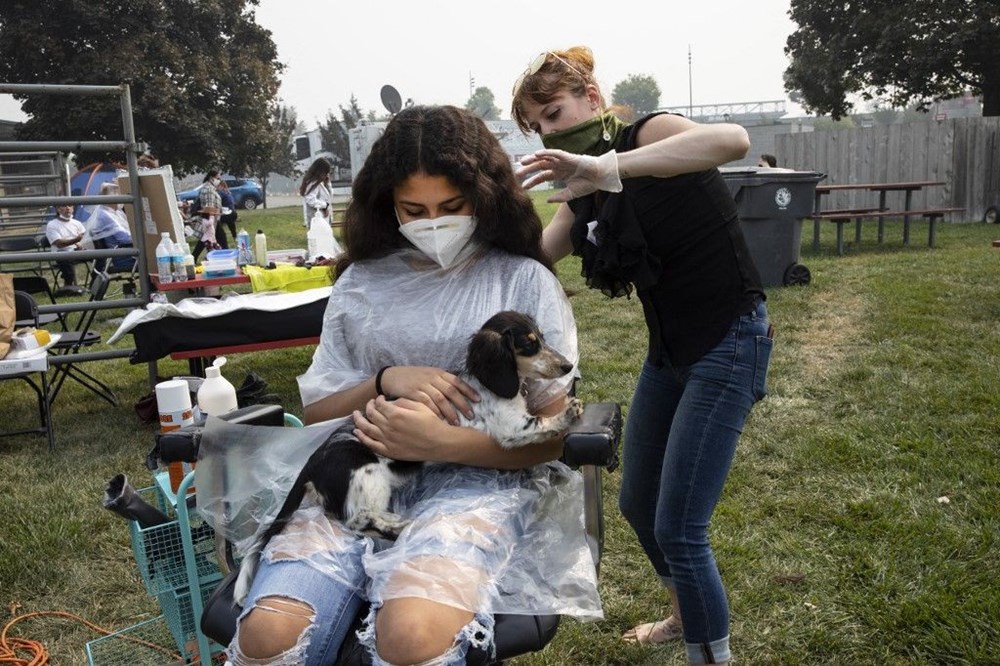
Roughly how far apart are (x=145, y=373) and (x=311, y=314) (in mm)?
2268

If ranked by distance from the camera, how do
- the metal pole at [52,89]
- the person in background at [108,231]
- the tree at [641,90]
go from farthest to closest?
the tree at [641,90] < the person in background at [108,231] < the metal pole at [52,89]

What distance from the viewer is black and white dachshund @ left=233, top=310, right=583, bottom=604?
1.75m

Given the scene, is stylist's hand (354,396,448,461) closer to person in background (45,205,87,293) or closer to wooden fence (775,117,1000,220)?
person in background (45,205,87,293)

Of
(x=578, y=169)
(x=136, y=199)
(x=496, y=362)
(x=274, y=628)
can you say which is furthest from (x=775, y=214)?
(x=274, y=628)

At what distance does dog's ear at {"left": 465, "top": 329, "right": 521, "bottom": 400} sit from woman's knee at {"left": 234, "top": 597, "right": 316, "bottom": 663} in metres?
0.61

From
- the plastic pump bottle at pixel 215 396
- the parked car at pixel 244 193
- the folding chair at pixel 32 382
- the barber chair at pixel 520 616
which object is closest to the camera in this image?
the barber chair at pixel 520 616

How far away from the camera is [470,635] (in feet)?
4.78

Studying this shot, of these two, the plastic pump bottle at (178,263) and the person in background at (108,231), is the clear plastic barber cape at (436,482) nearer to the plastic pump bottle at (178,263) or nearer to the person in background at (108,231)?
the plastic pump bottle at (178,263)

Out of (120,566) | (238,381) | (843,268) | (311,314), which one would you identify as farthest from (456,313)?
(843,268)

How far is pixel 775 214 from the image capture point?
7672mm

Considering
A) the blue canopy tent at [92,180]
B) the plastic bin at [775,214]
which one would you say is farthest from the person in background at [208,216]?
the plastic bin at [775,214]

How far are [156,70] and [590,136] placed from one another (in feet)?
83.8

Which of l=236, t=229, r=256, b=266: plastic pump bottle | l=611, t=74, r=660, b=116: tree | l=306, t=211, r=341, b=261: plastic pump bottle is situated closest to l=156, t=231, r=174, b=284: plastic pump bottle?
l=236, t=229, r=256, b=266: plastic pump bottle

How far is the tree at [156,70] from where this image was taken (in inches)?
878
